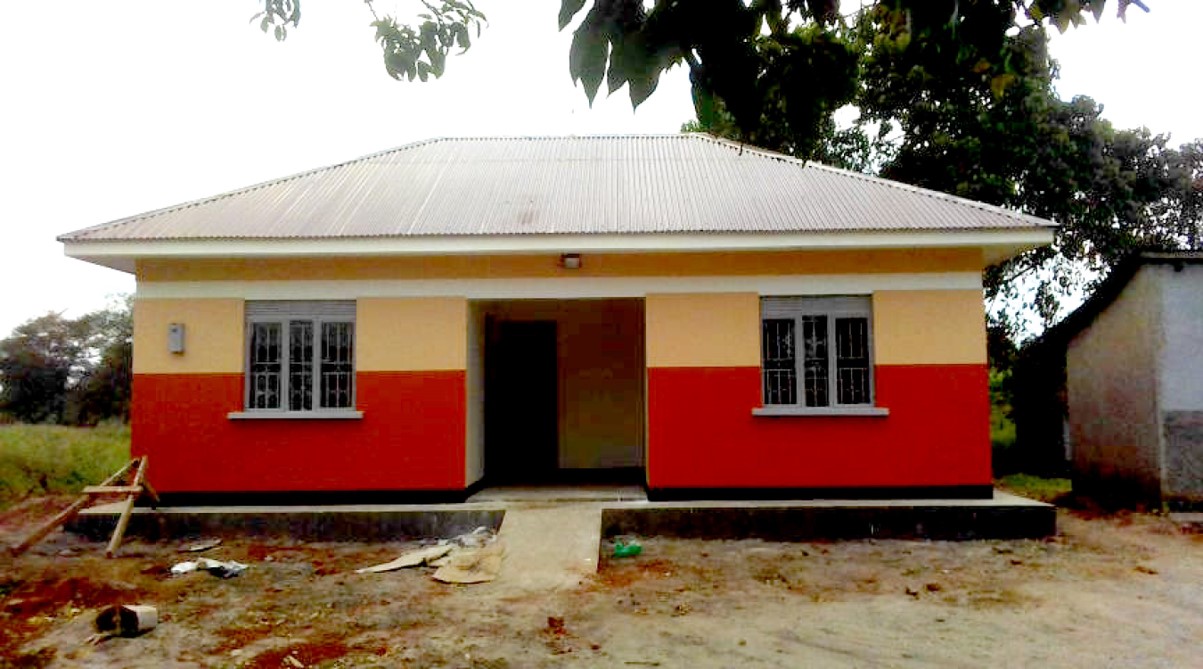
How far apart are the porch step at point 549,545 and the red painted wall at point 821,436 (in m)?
1.25

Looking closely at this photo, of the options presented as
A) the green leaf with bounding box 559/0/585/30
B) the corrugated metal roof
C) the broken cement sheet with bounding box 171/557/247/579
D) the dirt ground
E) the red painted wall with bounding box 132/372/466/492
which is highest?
the corrugated metal roof

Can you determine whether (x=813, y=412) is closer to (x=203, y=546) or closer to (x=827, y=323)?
(x=827, y=323)

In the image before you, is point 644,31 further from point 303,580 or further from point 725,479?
point 725,479

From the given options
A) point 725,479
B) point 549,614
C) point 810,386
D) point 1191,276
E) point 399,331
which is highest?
point 1191,276

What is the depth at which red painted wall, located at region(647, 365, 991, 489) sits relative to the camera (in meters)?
9.93

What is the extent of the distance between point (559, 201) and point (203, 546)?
555 cm

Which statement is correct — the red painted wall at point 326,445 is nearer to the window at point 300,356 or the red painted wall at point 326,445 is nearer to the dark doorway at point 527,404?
the window at point 300,356

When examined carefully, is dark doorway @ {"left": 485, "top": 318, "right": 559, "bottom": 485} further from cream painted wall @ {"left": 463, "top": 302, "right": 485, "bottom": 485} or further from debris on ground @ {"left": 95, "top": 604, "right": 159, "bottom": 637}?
debris on ground @ {"left": 95, "top": 604, "right": 159, "bottom": 637}

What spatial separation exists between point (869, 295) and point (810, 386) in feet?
4.03

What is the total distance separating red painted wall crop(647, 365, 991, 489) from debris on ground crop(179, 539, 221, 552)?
4718mm

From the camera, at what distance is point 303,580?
7844 millimetres

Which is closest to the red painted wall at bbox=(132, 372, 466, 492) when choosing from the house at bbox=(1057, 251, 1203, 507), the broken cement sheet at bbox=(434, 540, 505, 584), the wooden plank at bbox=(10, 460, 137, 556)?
the wooden plank at bbox=(10, 460, 137, 556)

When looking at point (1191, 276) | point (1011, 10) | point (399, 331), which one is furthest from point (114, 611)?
point (1191, 276)

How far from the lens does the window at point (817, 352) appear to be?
10.1 m
